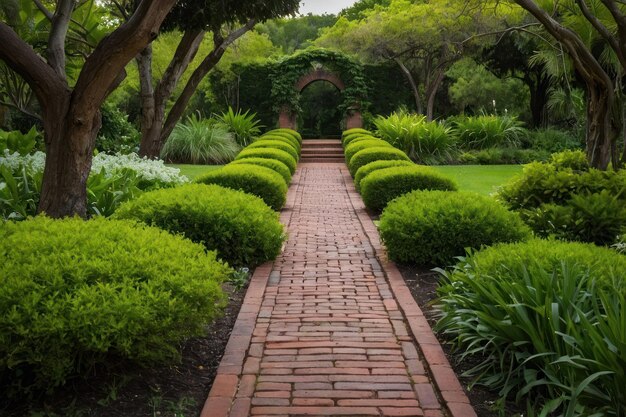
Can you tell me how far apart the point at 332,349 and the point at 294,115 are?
24.2 metres

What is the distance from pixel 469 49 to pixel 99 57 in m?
21.2

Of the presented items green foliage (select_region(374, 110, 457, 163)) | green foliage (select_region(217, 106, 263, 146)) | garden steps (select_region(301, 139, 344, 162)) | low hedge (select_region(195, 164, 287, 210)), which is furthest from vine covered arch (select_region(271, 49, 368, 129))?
low hedge (select_region(195, 164, 287, 210))

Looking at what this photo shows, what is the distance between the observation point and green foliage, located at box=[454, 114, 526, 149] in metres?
21.4

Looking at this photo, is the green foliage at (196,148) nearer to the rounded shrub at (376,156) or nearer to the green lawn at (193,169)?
the green lawn at (193,169)

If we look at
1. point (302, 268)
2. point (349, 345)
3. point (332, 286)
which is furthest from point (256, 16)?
point (349, 345)

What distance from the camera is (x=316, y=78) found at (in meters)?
28.0

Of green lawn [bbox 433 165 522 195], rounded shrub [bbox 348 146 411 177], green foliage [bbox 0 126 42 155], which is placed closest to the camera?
green foliage [bbox 0 126 42 155]

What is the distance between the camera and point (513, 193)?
8.55 meters

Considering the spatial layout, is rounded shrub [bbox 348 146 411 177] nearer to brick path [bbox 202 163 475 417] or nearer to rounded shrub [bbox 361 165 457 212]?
rounded shrub [bbox 361 165 457 212]

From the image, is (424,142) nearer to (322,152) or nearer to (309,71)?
(322,152)

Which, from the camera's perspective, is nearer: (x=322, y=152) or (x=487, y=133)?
(x=487, y=133)

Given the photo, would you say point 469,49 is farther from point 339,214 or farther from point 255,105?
point 339,214

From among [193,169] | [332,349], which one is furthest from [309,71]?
[332,349]

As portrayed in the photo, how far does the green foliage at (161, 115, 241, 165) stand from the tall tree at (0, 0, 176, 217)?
13228 mm
